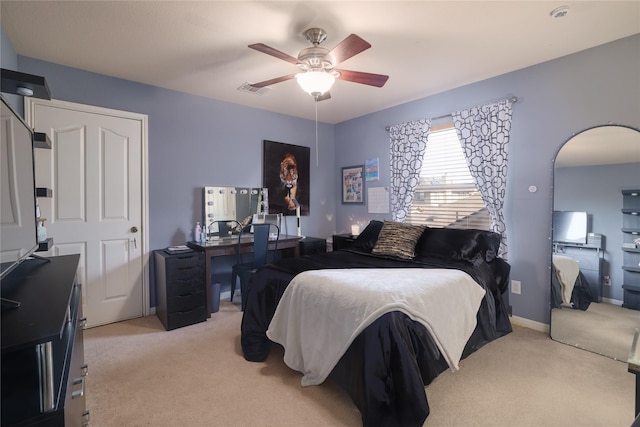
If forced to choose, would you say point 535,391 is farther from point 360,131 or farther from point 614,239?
point 360,131

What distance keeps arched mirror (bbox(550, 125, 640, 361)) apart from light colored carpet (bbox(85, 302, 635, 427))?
0.84 feet

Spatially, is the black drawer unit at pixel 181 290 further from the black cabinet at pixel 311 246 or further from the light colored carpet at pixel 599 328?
the light colored carpet at pixel 599 328

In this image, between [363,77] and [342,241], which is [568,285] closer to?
[342,241]

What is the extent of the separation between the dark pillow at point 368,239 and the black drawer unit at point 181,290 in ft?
5.69

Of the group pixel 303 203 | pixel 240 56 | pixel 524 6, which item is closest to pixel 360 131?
pixel 303 203

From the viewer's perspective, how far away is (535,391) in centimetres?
198

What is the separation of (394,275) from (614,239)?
1877 millimetres

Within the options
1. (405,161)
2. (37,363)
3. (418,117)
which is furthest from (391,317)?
(418,117)

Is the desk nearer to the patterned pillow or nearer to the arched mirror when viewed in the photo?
the patterned pillow

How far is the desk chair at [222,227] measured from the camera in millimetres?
3760

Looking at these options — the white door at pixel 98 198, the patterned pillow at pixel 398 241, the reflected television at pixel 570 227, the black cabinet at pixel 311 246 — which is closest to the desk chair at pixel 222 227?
the white door at pixel 98 198

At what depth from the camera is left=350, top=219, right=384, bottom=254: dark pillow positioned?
3465mm

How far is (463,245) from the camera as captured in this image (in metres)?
2.89

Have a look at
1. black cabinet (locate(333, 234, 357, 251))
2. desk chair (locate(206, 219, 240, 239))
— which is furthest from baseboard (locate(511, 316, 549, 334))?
desk chair (locate(206, 219, 240, 239))
